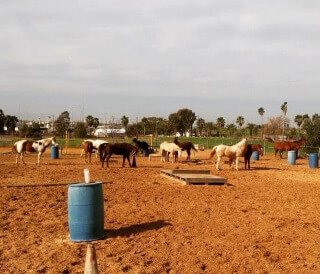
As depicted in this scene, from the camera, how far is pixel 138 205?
10836 mm

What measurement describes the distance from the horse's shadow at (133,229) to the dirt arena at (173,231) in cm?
2

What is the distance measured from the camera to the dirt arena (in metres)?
6.37

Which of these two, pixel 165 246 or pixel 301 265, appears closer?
pixel 301 265

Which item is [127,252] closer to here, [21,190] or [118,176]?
[21,190]

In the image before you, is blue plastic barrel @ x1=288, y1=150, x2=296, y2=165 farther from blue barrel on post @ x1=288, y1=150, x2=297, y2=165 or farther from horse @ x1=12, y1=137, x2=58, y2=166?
horse @ x1=12, y1=137, x2=58, y2=166

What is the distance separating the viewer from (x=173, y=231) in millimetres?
8188

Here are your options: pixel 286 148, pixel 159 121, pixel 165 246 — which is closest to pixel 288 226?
pixel 165 246

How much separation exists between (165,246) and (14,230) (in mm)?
3293

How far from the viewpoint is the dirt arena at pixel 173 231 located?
6.37 metres

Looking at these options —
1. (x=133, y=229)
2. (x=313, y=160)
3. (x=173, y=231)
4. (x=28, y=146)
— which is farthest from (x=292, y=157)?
(x=133, y=229)

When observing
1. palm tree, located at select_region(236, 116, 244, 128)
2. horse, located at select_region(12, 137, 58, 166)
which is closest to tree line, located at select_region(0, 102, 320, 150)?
palm tree, located at select_region(236, 116, 244, 128)

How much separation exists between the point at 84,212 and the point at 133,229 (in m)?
1.35

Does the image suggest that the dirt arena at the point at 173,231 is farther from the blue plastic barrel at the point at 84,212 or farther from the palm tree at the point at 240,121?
the palm tree at the point at 240,121

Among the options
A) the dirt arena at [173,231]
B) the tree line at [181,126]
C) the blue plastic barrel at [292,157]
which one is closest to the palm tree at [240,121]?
the tree line at [181,126]
